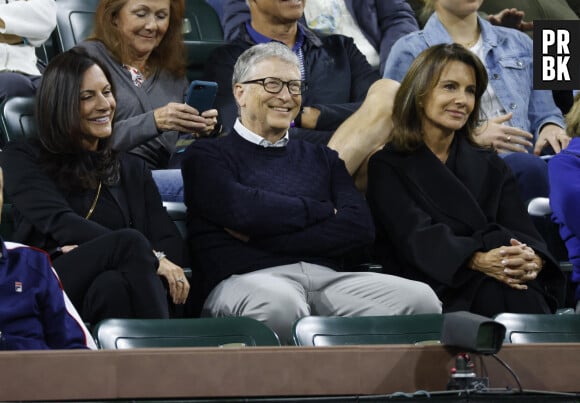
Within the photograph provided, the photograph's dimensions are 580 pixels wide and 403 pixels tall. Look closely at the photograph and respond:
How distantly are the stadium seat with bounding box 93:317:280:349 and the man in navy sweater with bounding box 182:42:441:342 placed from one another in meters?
0.32

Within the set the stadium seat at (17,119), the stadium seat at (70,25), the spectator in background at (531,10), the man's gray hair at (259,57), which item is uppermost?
the stadium seat at (70,25)

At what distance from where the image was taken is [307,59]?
401cm

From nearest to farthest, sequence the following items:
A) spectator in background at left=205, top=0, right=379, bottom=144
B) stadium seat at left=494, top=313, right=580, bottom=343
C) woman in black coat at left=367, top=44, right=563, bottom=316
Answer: stadium seat at left=494, top=313, right=580, bottom=343
woman in black coat at left=367, top=44, right=563, bottom=316
spectator in background at left=205, top=0, right=379, bottom=144

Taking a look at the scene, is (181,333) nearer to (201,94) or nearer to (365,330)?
(365,330)

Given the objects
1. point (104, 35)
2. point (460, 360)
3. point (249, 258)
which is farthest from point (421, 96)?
point (460, 360)

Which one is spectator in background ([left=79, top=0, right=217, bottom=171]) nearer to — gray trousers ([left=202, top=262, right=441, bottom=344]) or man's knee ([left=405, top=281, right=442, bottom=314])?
gray trousers ([left=202, top=262, right=441, bottom=344])

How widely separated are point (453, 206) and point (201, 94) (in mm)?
835

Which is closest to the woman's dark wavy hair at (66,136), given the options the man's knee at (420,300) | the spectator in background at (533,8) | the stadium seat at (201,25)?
the man's knee at (420,300)

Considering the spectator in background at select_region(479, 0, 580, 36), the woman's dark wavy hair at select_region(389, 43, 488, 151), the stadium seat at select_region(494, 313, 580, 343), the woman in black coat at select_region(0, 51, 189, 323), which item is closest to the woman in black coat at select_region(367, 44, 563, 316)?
the woman's dark wavy hair at select_region(389, 43, 488, 151)

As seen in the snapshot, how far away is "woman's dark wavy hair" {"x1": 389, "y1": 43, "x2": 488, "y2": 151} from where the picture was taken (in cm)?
346

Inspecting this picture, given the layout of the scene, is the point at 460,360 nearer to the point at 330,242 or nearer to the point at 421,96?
the point at 330,242

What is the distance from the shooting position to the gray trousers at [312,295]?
2957 millimetres

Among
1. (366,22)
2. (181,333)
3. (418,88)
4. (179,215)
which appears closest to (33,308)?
(181,333)

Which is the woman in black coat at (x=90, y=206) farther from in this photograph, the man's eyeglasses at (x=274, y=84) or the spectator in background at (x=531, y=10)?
the spectator in background at (x=531, y=10)
